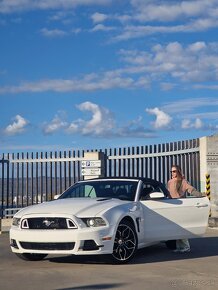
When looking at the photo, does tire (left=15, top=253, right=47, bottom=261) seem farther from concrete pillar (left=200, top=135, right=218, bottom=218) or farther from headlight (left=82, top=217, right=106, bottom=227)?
concrete pillar (left=200, top=135, right=218, bottom=218)

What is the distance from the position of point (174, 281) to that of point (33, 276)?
6.35 feet

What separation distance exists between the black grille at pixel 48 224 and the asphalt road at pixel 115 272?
23.9 inches

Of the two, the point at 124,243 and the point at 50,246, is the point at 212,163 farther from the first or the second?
the point at 50,246

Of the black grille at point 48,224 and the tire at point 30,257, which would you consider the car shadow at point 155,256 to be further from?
the black grille at point 48,224

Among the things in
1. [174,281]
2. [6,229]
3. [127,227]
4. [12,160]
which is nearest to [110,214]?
[127,227]

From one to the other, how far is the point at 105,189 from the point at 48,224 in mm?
1765

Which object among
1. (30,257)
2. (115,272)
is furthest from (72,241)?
(30,257)

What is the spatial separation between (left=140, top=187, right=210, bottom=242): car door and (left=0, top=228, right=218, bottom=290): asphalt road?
0.40 m

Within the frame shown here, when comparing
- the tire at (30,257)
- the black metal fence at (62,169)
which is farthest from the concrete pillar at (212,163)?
the tire at (30,257)

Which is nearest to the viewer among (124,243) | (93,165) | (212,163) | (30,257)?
(124,243)

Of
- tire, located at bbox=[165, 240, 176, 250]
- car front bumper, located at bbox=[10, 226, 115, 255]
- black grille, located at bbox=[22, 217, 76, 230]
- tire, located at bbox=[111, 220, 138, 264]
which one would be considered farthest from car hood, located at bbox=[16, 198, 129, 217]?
tire, located at bbox=[165, 240, 176, 250]

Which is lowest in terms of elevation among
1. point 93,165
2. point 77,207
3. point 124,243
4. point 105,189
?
point 124,243

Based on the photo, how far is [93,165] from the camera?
2028 centimetres

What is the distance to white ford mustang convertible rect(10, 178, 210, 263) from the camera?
8578 mm
